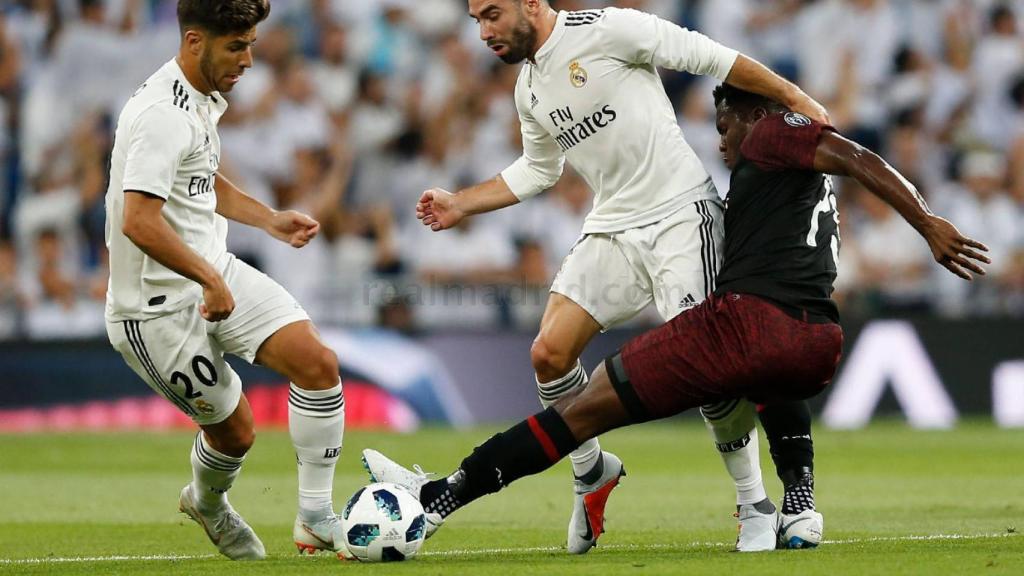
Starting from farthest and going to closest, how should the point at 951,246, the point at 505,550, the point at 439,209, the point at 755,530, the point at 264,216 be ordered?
the point at 439,209, the point at 264,216, the point at 505,550, the point at 755,530, the point at 951,246

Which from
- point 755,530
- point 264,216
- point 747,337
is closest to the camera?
point 747,337

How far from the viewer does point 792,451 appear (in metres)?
6.55

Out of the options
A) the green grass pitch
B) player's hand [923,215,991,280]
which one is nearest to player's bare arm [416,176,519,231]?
the green grass pitch

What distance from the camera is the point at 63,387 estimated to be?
15078mm

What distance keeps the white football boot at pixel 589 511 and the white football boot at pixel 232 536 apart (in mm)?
1388

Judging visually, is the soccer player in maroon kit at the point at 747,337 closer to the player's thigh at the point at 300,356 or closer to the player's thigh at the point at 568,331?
the player's thigh at the point at 300,356

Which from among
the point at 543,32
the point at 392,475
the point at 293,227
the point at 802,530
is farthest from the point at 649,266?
the point at 293,227

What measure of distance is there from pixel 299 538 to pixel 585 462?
1.32 metres

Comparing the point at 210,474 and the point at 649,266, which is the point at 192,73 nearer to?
the point at 210,474

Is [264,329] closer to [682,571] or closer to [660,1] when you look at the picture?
[682,571]

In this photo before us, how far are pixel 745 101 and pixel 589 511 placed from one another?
6.34 feet

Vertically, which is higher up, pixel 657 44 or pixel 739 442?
pixel 657 44

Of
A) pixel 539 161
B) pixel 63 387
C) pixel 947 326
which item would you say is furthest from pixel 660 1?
pixel 539 161

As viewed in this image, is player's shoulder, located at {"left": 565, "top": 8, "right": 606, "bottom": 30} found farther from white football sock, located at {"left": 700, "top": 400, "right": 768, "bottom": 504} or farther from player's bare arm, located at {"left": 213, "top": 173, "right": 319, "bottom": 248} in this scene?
white football sock, located at {"left": 700, "top": 400, "right": 768, "bottom": 504}
